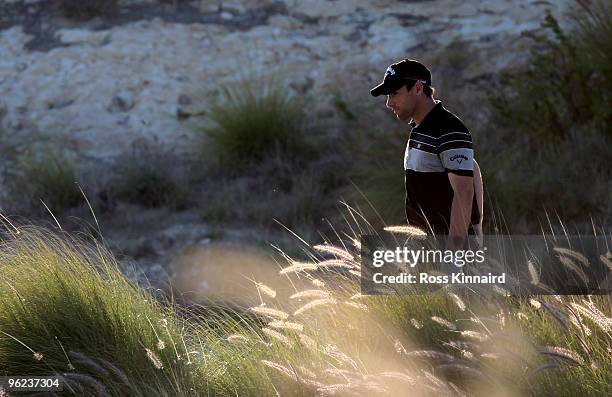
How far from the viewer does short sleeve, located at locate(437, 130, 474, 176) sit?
4.21 m

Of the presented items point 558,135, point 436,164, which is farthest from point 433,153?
point 558,135

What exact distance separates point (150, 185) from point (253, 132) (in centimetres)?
126

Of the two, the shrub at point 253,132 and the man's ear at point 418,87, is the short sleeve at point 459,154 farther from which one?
the shrub at point 253,132

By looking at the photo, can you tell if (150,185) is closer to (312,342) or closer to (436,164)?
(436,164)

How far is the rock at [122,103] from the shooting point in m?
12.2

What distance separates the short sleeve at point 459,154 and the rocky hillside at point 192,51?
7.20 m

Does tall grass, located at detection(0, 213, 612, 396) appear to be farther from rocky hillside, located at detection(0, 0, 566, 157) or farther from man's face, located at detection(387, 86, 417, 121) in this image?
rocky hillside, located at detection(0, 0, 566, 157)

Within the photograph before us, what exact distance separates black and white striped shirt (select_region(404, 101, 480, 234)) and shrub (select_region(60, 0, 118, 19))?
10069 mm

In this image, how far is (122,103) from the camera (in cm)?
1224

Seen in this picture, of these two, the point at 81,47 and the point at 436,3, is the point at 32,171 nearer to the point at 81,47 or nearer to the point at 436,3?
the point at 81,47

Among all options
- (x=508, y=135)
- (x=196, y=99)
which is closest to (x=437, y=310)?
(x=508, y=135)

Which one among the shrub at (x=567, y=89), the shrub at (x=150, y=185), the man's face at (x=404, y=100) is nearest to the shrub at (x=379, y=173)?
the shrub at (x=567, y=89)

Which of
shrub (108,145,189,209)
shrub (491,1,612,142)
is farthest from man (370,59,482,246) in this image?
shrub (108,145,189,209)

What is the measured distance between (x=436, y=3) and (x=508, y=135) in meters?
4.24
